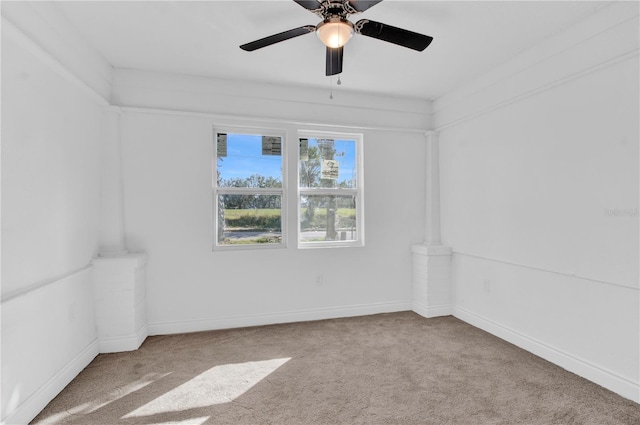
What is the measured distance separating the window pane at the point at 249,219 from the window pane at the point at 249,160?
0.17 metres

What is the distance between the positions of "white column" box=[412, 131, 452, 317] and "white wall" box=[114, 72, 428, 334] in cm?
10

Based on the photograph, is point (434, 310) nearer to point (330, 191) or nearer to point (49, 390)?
point (330, 191)

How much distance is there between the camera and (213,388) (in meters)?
2.35

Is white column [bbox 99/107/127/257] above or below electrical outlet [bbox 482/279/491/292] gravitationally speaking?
above

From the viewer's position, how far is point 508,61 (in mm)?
3055

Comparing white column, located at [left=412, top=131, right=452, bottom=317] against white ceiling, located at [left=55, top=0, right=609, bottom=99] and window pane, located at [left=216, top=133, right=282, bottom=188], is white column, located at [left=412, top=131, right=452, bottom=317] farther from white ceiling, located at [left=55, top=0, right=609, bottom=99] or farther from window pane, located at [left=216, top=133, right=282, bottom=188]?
window pane, located at [left=216, top=133, right=282, bottom=188]

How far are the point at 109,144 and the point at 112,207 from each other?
606 mm

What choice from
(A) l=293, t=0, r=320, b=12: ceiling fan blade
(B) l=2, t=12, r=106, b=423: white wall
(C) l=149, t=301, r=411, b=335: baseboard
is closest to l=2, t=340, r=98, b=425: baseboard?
(B) l=2, t=12, r=106, b=423: white wall

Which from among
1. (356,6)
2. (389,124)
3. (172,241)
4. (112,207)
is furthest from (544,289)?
(112,207)

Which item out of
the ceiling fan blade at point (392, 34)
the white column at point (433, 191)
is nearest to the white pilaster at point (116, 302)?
the ceiling fan blade at point (392, 34)

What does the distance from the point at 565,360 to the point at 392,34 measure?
9.09 feet

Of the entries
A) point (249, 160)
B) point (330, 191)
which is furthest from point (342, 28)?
point (330, 191)

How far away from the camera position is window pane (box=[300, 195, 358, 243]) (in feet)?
12.9

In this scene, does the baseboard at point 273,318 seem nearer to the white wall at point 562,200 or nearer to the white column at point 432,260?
the white column at point 432,260
